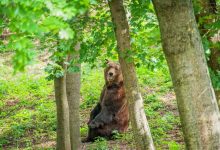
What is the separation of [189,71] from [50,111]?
943 cm

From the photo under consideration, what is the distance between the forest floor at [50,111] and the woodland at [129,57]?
1.6 inches

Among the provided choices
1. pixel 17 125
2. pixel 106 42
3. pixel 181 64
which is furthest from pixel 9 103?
pixel 181 64

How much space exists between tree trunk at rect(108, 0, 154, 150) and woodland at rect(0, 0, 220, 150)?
A: 0.01m

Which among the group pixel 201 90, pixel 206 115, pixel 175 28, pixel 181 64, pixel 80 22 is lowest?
pixel 206 115

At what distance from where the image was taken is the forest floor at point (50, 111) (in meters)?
8.91

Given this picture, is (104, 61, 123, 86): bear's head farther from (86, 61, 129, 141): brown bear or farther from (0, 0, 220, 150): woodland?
(0, 0, 220, 150): woodland

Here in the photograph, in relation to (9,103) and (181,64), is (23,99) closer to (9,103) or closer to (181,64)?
(9,103)

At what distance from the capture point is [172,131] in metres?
9.09

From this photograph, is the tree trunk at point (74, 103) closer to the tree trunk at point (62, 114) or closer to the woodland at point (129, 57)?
the woodland at point (129, 57)

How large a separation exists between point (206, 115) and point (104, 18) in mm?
2808

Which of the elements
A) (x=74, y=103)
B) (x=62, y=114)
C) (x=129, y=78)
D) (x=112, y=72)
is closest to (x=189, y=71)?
(x=129, y=78)

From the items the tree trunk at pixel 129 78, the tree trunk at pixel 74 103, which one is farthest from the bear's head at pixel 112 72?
the tree trunk at pixel 129 78

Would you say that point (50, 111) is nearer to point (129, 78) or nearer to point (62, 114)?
point (62, 114)

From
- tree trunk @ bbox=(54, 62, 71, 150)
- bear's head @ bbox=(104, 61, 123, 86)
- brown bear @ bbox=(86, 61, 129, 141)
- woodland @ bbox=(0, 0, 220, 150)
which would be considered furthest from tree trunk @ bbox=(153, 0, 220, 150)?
brown bear @ bbox=(86, 61, 129, 141)
